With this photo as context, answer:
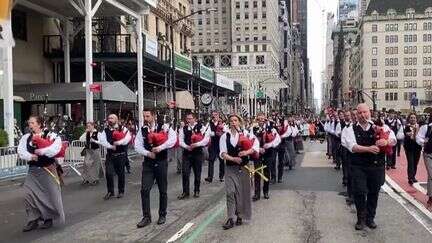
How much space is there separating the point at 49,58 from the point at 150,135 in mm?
24807

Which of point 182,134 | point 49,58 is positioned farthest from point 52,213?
point 49,58

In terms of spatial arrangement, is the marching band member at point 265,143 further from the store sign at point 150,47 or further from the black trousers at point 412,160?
the store sign at point 150,47

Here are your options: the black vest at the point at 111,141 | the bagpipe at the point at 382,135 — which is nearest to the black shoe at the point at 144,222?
the black vest at the point at 111,141

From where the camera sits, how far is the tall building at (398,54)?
480 ft

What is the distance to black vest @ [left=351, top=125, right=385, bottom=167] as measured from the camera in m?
9.09

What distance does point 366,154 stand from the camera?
30.1 feet

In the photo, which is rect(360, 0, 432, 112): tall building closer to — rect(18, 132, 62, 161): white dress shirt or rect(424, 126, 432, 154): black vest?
rect(424, 126, 432, 154): black vest

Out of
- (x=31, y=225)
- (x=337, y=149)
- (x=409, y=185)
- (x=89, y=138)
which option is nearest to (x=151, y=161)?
(x=31, y=225)

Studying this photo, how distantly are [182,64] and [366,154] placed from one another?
30737 mm

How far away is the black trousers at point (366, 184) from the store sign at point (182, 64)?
28657mm

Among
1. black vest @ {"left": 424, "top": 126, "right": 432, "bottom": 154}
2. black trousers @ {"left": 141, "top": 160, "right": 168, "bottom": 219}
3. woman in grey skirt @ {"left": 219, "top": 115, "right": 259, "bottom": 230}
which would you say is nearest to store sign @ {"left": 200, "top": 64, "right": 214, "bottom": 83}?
black vest @ {"left": 424, "top": 126, "right": 432, "bottom": 154}

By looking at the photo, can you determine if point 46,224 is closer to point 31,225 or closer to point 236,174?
point 31,225

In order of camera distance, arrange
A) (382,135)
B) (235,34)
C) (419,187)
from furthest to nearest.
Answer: (235,34), (419,187), (382,135)

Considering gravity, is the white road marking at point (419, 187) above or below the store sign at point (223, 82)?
below
